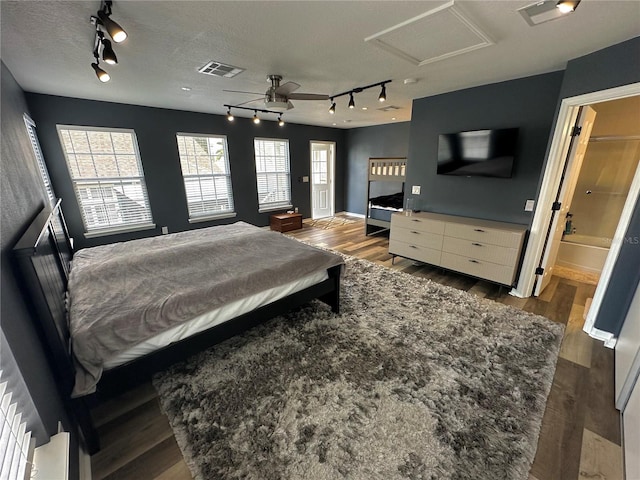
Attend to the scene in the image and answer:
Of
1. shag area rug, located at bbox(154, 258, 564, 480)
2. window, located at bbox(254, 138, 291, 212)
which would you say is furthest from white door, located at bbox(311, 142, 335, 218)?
shag area rug, located at bbox(154, 258, 564, 480)

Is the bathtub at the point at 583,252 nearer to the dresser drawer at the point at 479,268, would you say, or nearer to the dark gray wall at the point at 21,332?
the dresser drawer at the point at 479,268

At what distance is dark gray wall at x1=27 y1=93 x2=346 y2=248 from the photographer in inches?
135

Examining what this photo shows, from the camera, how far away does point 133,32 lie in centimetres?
177

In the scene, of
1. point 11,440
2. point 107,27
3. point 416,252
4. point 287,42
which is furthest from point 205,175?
point 11,440

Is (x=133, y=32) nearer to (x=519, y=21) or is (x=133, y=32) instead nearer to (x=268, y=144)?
(x=519, y=21)

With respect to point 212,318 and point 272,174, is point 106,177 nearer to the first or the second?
point 272,174

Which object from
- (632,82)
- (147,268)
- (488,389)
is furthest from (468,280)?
(147,268)

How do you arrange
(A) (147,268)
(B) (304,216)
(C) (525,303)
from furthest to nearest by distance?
(B) (304,216)
(C) (525,303)
(A) (147,268)

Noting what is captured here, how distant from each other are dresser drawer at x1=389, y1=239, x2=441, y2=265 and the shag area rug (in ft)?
3.33

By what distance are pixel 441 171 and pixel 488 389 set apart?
276cm

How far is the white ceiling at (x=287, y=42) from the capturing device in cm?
153

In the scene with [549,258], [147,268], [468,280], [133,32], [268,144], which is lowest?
[468,280]

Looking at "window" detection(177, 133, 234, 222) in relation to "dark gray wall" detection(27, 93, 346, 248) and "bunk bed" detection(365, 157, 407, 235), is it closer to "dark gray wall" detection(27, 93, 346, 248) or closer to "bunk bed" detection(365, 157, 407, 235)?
"dark gray wall" detection(27, 93, 346, 248)

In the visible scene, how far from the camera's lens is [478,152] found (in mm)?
3162
